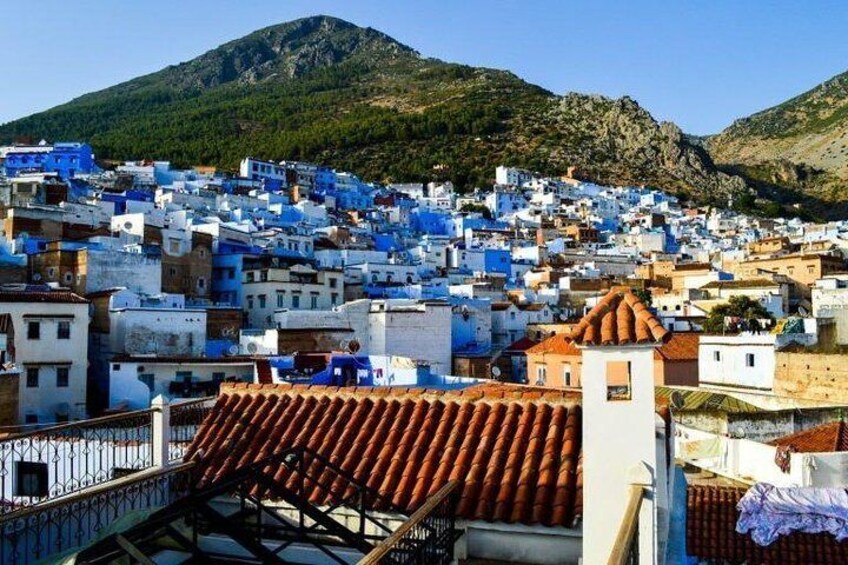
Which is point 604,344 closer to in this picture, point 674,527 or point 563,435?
point 563,435

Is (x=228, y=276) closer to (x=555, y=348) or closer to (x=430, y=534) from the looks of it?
(x=555, y=348)

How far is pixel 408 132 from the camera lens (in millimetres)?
139875

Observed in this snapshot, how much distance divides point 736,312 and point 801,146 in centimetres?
14573

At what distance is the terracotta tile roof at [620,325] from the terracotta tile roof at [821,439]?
565 inches

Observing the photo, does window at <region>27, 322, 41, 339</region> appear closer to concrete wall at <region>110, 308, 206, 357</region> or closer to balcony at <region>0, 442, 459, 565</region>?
concrete wall at <region>110, 308, 206, 357</region>

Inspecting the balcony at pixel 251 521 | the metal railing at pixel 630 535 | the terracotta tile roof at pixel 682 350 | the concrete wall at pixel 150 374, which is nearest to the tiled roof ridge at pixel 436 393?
the balcony at pixel 251 521

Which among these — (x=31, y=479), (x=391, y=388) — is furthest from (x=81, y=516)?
(x=31, y=479)

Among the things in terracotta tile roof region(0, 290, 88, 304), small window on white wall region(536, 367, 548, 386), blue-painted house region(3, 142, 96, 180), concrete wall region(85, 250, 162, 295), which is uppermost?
blue-painted house region(3, 142, 96, 180)

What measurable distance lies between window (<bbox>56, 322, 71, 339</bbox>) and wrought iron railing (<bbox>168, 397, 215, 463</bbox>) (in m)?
18.4

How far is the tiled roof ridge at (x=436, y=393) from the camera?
27.2ft

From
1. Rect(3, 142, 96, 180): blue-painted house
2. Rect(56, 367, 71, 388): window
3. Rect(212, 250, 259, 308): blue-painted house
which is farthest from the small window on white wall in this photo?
Rect(3, 142, 96, 180): blue-painted house

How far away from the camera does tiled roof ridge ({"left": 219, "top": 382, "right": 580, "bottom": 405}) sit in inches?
327

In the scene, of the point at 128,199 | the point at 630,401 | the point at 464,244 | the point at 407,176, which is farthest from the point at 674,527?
the point at 407,176

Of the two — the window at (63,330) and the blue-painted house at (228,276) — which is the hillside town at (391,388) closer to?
the window at (63,330)
